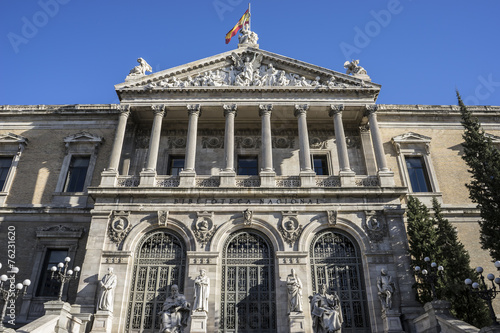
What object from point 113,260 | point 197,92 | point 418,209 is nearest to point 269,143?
point 197,92

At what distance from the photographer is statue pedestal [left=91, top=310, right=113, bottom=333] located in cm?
1667

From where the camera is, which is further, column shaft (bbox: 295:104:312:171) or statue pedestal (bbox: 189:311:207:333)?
column shaft (bbox: 295:104:312:171)

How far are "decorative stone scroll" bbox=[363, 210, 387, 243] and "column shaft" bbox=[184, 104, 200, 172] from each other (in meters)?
8.83

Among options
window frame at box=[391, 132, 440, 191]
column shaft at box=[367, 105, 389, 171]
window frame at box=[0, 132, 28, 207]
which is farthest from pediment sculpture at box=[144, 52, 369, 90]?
window frame at box=[0, 132, 28, 207]

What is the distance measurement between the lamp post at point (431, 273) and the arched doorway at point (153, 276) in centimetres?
1013

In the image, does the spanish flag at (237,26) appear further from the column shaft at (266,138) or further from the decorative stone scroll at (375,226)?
the decorative stone scroll at (375,226)

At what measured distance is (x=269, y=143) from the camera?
21.7m

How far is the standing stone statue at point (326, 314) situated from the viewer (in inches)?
588

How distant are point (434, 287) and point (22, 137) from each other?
23568 millimetres

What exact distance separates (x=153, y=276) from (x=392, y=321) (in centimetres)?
1037

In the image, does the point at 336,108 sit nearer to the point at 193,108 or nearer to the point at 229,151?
the point at 229,151

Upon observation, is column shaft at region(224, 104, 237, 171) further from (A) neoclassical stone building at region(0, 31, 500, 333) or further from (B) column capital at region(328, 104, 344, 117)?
(B) column capital at region(328, 104, 344, 117)

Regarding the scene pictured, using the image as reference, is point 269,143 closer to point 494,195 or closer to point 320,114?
point 320,114

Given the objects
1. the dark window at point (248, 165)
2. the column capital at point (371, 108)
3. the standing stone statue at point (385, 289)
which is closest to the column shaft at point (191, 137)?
the dark window at point (248, 165)
